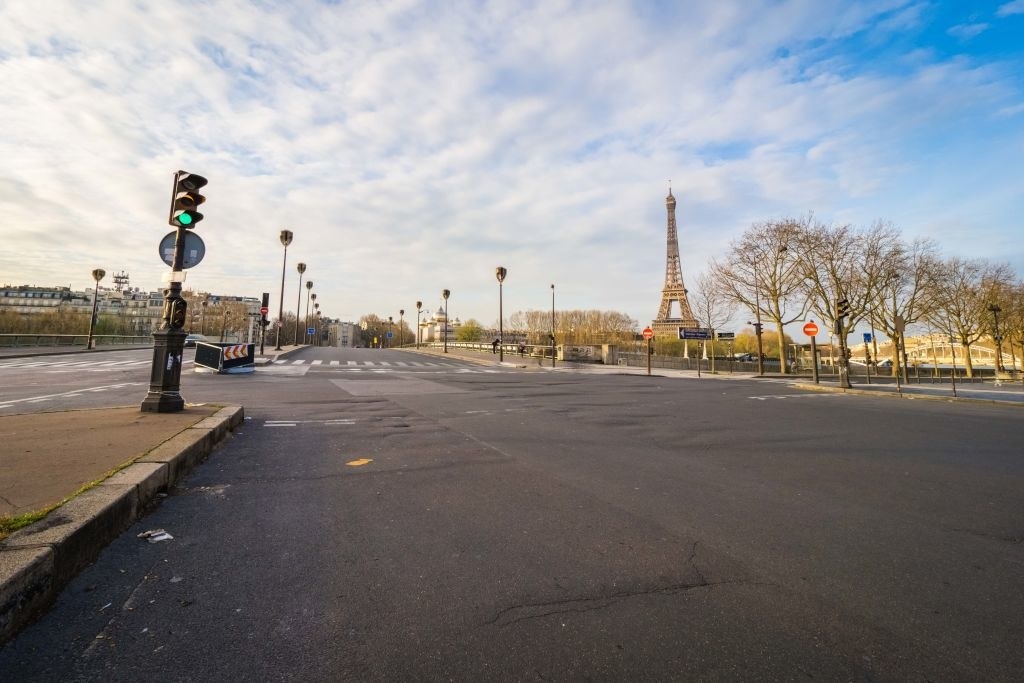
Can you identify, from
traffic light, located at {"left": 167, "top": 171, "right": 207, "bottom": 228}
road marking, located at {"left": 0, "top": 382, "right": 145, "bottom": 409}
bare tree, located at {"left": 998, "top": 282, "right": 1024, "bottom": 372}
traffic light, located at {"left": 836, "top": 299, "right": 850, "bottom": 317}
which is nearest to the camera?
traffic light, located at {"left": 167, "top": 171, "right": 207, "bottom": 228}

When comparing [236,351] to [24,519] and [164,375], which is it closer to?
[164,375]

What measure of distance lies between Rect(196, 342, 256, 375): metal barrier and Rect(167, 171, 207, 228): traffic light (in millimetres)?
13888

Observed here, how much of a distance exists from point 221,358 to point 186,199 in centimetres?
1445

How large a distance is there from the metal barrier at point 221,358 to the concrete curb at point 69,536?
692 inches

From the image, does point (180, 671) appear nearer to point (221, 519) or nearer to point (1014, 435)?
point (221, 519)

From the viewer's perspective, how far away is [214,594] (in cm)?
262

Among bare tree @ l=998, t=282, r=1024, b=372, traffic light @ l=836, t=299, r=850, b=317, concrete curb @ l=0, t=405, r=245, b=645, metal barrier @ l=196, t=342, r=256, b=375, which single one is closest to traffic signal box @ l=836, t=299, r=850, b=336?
traffic light @ l=836, t=299, r=850, b=317

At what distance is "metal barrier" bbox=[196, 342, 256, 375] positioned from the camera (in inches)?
786

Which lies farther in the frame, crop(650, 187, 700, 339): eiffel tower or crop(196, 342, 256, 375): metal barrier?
crop(650, 187, 700, 339): eiffel tower

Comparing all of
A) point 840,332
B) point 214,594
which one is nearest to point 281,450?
point 214,594

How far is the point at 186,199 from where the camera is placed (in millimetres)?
7727

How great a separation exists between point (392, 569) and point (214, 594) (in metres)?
0.99

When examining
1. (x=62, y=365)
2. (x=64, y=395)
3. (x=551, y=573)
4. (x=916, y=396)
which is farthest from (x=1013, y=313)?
(x=62, y=365)

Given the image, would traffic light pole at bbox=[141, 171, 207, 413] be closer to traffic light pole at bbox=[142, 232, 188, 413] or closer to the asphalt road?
traffic light pole at bbox=[142, 232, 188, 413]
